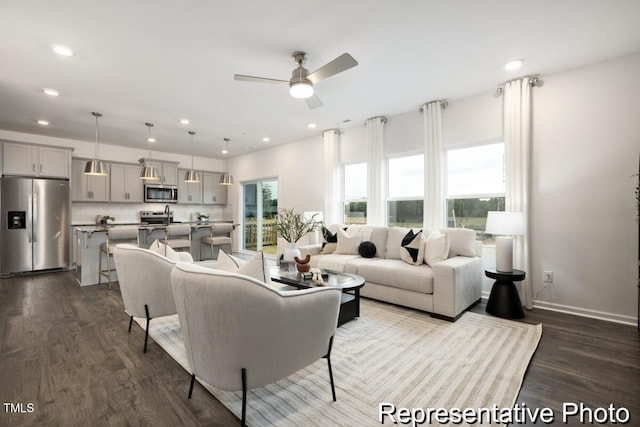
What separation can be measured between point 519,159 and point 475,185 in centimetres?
66

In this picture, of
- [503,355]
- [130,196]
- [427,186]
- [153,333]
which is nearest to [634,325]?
[503,355]

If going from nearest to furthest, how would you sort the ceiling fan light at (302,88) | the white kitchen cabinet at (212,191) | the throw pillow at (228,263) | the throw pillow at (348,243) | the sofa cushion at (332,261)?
the throw pillow at (228,263) → the ceiling fan light at (302,88) → the sofa cushion at (332,261) → the throw pillow at (348,243) → the white kitchen cabinet at (212,191)

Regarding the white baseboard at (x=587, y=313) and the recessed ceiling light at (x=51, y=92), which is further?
the recessed ceiling light at (x=51, y=92)

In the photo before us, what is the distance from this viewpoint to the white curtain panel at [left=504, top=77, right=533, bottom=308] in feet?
11.4

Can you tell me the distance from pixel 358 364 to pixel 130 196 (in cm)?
705

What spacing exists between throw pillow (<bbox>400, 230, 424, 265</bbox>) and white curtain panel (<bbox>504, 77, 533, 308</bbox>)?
119 centimetres

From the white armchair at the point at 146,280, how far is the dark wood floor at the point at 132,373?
34cm

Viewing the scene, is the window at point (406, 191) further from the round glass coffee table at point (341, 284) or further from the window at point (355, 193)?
the round glass coffee table at point (341, 284)

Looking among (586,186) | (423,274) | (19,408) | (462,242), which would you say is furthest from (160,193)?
(586,186)

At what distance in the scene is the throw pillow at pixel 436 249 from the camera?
11.3 ft

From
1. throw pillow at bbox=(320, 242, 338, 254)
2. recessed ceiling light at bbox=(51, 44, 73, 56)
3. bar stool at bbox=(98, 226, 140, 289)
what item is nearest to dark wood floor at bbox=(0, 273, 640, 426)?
bar stool at bbox=(98, 226, 140, 289)

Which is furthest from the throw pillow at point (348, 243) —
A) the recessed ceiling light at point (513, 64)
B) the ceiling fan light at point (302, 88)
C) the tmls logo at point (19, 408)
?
the tmls logo at point (19, 408)

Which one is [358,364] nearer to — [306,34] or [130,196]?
[306,34]

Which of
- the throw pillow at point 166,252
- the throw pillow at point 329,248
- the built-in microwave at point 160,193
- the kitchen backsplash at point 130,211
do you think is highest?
the built-in microwave at point 160,193
